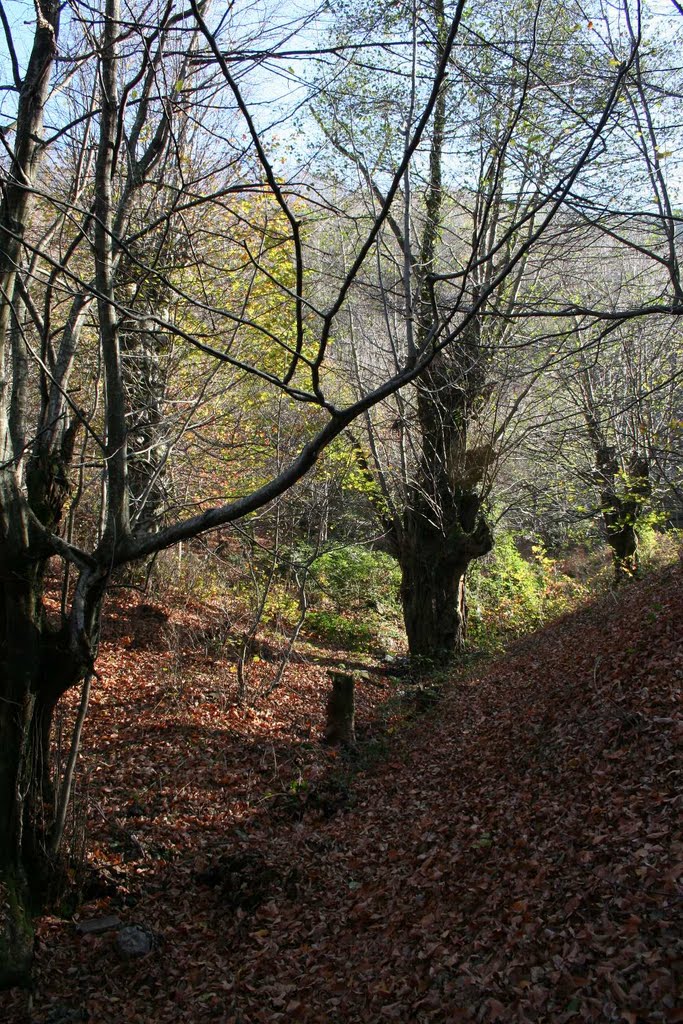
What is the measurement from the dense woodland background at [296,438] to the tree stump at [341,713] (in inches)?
1.6

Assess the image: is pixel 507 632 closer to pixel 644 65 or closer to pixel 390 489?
pixel 390 489

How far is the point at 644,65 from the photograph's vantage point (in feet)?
22.3

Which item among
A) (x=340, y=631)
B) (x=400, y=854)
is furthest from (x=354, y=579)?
(x=400, y=854)

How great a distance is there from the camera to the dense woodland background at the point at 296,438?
13.1ft

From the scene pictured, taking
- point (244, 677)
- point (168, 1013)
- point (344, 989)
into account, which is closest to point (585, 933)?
Result: point (344, 989)

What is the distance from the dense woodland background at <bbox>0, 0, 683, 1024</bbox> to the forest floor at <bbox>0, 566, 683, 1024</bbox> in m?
0.06

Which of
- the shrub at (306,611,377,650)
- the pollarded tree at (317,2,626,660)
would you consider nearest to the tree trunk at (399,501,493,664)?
the pollarded tree at (317,2,626,660)

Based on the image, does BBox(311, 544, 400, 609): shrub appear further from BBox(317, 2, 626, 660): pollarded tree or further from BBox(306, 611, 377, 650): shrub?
BBox(317, 2, 626, 660): pollarded tree

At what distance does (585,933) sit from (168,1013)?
2542 mm

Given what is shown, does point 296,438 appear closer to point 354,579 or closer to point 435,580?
point 435,580

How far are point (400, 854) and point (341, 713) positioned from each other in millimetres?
2934

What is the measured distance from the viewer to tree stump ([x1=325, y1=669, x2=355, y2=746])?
27.9 feet

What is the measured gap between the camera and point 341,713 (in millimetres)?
8555

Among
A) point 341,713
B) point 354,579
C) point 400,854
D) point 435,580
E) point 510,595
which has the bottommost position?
point 400,854
